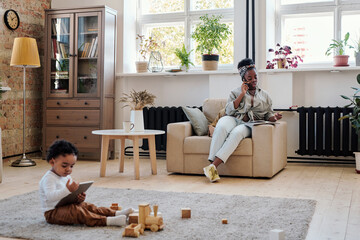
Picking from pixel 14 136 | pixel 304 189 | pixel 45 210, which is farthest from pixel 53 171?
pixel 14 136

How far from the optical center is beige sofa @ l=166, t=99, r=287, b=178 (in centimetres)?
397

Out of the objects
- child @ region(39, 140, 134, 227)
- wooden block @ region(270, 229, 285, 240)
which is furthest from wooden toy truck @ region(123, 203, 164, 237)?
wooden block @ region(270, 229, 285, 240)

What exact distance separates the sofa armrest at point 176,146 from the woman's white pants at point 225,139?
13.2 inches

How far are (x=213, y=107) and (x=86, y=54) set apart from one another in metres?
1.78

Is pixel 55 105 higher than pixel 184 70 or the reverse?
the reverse

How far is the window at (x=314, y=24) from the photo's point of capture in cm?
514

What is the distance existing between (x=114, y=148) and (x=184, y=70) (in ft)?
4.26

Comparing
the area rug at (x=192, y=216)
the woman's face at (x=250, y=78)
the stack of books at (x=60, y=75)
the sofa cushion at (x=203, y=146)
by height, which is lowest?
the area rug at (x=192, y=216)

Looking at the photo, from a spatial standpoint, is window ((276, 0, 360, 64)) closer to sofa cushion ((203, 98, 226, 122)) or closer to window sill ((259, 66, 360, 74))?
window sill ((259, 66, 360, 74))

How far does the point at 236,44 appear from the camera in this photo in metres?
5.20

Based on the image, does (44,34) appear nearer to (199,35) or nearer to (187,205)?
(199,35)

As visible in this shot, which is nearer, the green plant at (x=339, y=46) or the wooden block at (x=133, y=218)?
the wooden block at (x=133, y=218)

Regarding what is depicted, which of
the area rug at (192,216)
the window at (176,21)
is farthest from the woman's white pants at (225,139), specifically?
the window at (176,21)

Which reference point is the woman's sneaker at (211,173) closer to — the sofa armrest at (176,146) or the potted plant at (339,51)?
the sofa armrest at (176,146)
